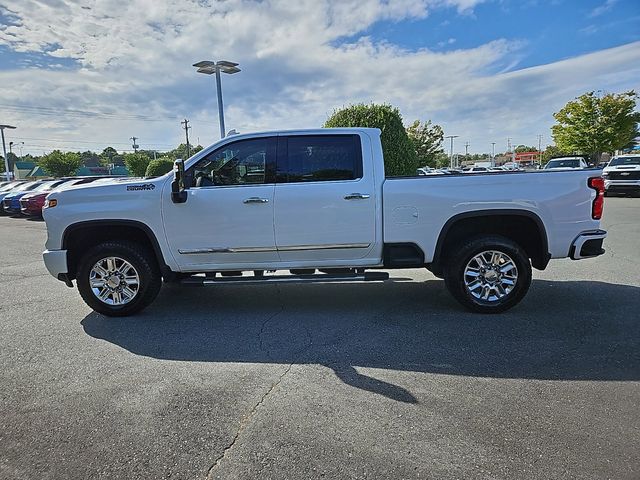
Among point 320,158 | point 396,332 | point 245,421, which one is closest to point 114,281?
point 320,158

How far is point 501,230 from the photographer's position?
5055 millimetres

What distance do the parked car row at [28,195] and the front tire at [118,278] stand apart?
12.1 metres

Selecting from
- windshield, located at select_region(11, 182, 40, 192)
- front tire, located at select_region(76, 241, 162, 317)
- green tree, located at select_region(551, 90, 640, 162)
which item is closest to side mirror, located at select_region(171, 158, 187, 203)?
front tire, located at select_region(76, 241, 162, 317)

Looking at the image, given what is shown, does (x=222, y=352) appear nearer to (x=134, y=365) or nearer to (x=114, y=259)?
(x=134, y=365)

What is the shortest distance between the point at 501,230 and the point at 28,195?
19.3 metres

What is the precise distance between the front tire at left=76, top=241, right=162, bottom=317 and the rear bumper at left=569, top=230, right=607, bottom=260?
4.77 m

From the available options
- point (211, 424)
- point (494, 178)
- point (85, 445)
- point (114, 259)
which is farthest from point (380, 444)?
point (114, 259)

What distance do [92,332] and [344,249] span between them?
2.89m

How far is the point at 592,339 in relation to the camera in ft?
13.3

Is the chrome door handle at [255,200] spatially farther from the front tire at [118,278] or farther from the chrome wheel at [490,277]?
the chrome wheel at [490,277]

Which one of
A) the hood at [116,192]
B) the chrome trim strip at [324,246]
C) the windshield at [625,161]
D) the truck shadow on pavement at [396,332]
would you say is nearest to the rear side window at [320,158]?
the chrome trim strip at [324,246]

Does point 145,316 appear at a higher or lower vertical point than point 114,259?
lower

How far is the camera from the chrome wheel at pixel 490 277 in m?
4.79

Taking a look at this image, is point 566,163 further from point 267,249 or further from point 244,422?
point 244,422
